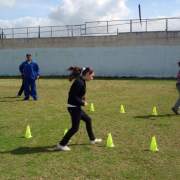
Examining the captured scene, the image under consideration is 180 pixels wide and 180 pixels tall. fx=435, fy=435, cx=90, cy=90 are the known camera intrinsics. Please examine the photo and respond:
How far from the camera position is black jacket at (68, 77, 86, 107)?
27.1 feet

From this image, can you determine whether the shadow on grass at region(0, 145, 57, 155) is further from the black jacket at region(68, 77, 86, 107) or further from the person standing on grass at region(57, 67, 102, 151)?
the black jacket at region(68, 77, 86, 107)

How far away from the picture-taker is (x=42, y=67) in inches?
1617

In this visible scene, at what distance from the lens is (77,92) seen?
832 cm

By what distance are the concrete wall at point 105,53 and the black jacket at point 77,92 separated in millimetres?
27856

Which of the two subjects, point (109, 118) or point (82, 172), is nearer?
point (82, 172)

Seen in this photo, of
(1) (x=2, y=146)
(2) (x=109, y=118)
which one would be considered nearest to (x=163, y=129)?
(2) (x=109, y=118)

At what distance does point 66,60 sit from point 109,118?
1106 inches

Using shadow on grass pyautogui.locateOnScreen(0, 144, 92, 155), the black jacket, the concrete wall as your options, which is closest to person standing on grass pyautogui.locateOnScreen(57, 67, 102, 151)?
the black jacket

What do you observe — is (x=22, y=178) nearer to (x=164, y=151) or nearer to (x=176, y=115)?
(x=164, y=151)

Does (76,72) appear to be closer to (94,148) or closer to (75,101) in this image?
(75,101)

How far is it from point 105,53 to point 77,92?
30.3 meters

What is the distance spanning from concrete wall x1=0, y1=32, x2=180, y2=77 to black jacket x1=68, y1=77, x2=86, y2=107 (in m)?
27.9

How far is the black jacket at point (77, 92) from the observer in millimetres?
8250

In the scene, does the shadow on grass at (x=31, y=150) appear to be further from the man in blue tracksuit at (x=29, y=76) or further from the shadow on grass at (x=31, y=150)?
the man in blue tracksuit at (x=29, y=76)
